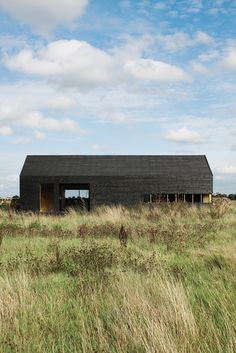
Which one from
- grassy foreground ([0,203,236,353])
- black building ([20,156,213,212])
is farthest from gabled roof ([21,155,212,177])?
grassy foreground ([0,203,236,353])

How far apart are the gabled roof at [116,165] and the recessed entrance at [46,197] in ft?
4.41

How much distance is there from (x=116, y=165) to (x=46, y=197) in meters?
5.41

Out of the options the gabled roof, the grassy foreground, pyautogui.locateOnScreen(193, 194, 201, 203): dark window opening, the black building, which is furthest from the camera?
pyautogui.locateOnScreen(193, 194, 201, 203): dark window opening

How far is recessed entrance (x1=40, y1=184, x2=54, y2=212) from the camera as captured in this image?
31.8m

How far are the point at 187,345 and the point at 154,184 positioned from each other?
27127mm

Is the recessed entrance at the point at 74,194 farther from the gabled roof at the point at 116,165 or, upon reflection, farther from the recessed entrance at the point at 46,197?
the gabled roof at the point at 116,165

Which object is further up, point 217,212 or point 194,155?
point 194,155

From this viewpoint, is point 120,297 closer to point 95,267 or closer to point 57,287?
point 57,287

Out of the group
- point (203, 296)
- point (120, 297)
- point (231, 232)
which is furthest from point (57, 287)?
point (231, 232)

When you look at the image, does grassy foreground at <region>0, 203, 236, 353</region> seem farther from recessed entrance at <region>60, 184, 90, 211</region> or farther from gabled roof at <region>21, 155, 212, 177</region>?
recessed entrance at <region>60, 184, 90, 211</region>

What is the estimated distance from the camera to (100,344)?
12.6 feet

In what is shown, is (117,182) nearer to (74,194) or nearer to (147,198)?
(147,198)

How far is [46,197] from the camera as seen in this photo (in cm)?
3234

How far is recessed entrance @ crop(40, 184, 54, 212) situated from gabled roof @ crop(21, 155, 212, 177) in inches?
52.9
